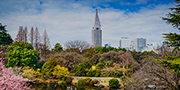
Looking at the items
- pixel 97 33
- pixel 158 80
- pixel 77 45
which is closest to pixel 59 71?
pixel 158 80

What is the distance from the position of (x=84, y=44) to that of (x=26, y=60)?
16869 millimetres

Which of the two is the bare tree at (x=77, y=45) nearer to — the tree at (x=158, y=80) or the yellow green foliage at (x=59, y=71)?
the yellow green foliage at (x=59, y=71)

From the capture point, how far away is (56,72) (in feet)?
50.4

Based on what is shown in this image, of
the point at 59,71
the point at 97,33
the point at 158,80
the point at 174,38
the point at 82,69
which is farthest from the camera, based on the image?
the point at 97,33

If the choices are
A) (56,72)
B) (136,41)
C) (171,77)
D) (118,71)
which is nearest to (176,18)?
(171,77)

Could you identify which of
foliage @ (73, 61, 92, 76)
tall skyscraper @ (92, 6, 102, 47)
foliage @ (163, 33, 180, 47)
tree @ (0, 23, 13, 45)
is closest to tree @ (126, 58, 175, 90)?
foliage @ (163, 33, 180, 47)

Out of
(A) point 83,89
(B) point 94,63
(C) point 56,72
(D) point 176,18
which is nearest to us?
(D) point 176,18

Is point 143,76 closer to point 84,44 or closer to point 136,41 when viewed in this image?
point 84,44

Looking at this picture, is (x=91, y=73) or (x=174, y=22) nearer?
(x=174, y=22)

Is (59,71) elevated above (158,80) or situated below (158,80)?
below

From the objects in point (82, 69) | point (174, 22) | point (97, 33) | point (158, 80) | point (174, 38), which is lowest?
point (82, 69)

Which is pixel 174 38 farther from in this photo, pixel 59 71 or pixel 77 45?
pixel 77 45

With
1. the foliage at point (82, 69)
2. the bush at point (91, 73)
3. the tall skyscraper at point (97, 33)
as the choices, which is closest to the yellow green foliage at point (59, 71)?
the foliage at point (82, 69)

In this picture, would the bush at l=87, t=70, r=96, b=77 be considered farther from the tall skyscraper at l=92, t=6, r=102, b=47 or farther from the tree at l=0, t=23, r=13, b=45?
the tall skyscraper at l=92, t=6, r=102, b=47
